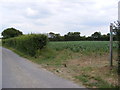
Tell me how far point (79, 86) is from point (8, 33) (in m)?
89.0

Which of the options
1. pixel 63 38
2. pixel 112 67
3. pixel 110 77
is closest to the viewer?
pixel 110 77

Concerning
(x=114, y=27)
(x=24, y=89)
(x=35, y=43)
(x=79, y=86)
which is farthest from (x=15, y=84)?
(x=35, y=43)

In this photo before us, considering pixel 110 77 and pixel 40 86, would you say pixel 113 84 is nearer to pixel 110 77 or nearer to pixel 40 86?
pixel 110 77

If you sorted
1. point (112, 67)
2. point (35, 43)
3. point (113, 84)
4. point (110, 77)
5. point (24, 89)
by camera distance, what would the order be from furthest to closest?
point (35, 43) < point (112, 67) < point (110, 77) < point (113, 84) < point (24, 89)

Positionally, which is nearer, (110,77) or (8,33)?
(110,77)

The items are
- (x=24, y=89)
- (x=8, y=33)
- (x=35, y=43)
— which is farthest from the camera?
(x=8, y=33)

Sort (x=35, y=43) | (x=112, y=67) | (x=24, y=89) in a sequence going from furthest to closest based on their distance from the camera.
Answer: (x=35, y=43) → (x=112, y=67) → (x=24, y=89)

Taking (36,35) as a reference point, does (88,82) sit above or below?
below

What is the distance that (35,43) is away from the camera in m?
23.2

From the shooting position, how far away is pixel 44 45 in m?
23.7

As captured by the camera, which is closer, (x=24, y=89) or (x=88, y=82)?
(x=24, y=89)

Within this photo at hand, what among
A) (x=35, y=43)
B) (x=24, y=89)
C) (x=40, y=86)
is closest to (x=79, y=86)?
(x=40, y=86)

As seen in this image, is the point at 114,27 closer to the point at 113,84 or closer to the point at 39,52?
the point at 113,84

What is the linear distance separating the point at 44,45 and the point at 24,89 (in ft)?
52.6
